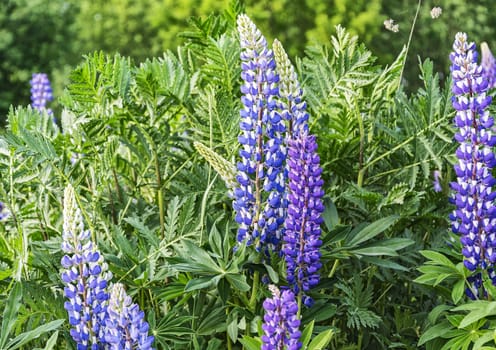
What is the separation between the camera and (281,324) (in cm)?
163

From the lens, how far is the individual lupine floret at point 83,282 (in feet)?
5.91

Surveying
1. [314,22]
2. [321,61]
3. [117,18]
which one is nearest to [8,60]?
[117,18]

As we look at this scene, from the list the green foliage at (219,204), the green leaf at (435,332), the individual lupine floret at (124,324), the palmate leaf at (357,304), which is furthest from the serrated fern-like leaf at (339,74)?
the individual lupine floret at (124,324)

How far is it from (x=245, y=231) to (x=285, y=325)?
363 mm

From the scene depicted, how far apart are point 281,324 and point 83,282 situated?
45 cm

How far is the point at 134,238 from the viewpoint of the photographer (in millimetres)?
2254

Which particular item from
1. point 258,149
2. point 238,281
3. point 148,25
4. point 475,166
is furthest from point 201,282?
point 148,25

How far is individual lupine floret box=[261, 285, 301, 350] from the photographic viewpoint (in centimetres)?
160

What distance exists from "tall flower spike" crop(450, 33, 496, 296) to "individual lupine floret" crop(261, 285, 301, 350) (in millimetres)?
575

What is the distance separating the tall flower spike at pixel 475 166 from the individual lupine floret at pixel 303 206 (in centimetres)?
36

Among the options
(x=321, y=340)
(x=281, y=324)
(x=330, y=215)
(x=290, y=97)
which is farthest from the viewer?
(x=330, y=215)

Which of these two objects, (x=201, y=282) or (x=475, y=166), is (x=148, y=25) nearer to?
(x=475, y=166)

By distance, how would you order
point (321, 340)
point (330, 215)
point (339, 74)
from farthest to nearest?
point (339, 74) < point (330, 215) < point (321, 340)

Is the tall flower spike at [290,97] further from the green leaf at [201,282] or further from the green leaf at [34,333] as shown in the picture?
the green leaf at [34,333]
